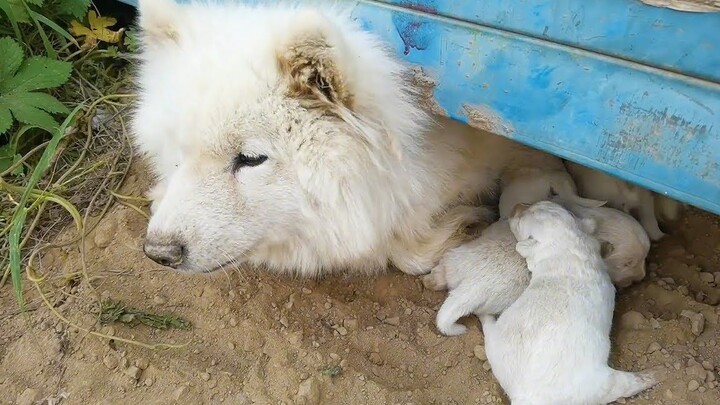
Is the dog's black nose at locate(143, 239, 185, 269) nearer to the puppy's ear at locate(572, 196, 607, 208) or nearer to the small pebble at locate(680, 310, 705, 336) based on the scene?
the puppy's ear at locate(572, 196, 607, 208)

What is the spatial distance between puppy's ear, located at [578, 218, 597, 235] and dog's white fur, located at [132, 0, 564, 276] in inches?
25.1

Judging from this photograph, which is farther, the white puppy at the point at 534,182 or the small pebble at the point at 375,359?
the white puppy at the point at 534,182

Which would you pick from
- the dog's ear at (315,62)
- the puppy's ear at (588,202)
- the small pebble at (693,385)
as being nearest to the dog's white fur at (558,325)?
the small pebble at (693,385)

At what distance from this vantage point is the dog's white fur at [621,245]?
2508mm

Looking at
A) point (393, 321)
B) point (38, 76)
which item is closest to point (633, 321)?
point (393, 321)

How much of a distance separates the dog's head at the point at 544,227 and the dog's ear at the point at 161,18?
59.8 inches

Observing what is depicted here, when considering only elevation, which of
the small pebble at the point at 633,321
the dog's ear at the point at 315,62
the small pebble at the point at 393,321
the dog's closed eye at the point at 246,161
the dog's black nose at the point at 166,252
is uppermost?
the dog's ear at the point at 315,62

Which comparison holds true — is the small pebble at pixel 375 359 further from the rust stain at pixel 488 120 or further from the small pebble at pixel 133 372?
the rust stain at pixel 488 120

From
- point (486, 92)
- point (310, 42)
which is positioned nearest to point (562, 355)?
point (486, 92)

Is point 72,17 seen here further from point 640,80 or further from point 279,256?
point 640,80

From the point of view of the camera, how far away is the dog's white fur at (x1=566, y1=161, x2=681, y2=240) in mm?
2811

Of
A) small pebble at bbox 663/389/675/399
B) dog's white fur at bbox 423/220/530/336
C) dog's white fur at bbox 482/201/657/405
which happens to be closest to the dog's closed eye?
dog's white fur at bbox 423/220/530/336

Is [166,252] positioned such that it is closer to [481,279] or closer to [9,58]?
[481,279]

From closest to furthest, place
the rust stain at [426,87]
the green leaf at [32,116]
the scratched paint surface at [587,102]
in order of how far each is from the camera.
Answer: the scratched paint surface at [587,102] < the rust stain at [426,87] < the green leaf at [32,116]
